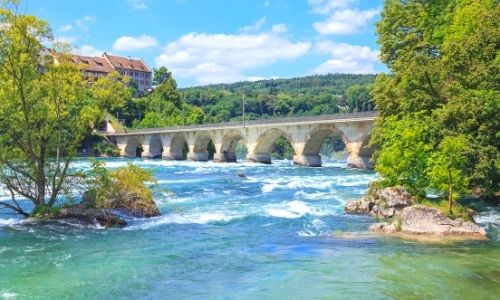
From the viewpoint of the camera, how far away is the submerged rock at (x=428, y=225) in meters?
18.4

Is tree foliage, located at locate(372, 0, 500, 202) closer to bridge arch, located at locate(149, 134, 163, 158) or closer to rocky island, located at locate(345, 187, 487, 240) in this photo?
rocky island, located at locate(345, 187, 487, 240)

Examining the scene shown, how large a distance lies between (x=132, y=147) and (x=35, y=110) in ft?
276

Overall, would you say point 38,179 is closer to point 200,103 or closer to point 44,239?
point 44,239

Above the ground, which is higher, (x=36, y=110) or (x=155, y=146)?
(x=36, y=110)

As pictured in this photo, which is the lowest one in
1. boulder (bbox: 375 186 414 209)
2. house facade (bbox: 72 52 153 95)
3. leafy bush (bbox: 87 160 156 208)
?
boulder (bbox: 375 186 414 209)

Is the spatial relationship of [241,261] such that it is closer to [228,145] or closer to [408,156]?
[408,156]

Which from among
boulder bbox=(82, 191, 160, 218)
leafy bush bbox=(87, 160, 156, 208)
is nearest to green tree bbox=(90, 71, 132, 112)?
leafy bush bbox=(87, 160, 156, 208)

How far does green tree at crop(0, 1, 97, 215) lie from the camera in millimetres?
20641

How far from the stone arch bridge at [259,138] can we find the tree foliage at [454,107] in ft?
75.1

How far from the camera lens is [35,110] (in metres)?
21.5

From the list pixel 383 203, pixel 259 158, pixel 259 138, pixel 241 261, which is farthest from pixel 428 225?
pixel 259 158

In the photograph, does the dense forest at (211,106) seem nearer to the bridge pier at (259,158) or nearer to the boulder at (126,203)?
the bridge pier at (259,158)

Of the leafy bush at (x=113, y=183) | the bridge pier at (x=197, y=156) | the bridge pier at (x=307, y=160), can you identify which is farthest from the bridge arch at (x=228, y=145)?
the leafy bush at (x=113, y=183)

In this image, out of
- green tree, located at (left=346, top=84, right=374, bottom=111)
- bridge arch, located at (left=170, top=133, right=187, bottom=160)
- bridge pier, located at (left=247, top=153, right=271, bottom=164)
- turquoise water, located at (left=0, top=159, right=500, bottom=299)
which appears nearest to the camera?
turquoise water, located at (left=0, top=159, right=500, bottom=299)
